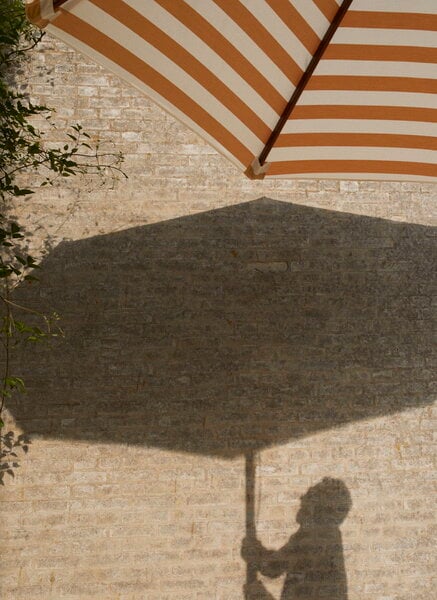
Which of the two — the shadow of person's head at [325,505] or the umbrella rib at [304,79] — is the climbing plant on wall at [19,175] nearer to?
the umbrella rib at [304,79]

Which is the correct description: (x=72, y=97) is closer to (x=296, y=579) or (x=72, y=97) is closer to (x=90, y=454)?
(x=90, y=454)

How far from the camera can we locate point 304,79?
2.69 meters

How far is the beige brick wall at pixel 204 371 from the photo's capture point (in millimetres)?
4727

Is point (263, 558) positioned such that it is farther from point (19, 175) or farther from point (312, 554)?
point (19, 175)

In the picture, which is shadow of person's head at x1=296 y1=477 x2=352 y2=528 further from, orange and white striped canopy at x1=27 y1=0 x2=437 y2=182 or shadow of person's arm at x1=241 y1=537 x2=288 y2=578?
orange and white striped canopy at x1=27 y1=0 x2=437 y2=182

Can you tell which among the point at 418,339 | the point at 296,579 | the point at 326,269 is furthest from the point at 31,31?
the point at 296,579

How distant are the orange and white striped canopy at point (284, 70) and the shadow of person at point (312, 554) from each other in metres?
3.03

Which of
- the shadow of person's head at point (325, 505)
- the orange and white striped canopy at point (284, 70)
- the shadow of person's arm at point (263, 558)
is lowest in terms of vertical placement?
the shadow of person's arm at point (263, 558)

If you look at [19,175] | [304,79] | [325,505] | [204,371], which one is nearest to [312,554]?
[325,505]

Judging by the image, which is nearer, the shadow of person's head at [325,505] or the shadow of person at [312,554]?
the shadow of person at [312,554]

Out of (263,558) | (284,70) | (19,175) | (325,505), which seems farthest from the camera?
(19,175)

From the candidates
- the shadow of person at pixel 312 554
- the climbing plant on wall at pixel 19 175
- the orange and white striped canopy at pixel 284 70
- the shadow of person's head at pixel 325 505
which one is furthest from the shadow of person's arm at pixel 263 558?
the orange and white striped canopy at pixel 284 70

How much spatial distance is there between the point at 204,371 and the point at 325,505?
1.57 m

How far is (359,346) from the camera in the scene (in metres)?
5.14
